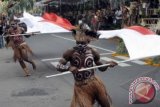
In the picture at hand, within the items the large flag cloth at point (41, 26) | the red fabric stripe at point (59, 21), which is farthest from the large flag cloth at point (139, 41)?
the large flag cloth at point (41, 26)

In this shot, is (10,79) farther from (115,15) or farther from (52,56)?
(115,15)

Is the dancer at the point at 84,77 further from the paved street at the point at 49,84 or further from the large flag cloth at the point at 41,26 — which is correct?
the large flag cloth at the point at 41,26

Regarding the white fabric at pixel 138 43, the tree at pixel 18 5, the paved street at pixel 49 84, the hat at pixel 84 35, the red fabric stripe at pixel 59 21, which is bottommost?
the paved street at pixel 49 84

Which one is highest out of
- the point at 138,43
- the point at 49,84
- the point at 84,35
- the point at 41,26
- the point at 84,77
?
the point at 84,35

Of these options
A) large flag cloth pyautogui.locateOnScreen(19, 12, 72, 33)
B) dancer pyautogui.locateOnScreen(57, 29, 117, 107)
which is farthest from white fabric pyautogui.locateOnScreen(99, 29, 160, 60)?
large flag cloth pyautogui.locateOnScreen(19, 12, 72, 33)

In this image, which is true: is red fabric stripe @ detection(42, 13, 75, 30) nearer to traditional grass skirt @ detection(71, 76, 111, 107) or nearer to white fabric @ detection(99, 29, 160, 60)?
white fabric @ detection(99, 29, 160, 60)

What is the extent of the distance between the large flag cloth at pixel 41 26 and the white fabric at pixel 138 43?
5374mm

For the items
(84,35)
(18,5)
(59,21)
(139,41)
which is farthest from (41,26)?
(18,5)

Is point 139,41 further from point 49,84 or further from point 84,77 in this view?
point 49,84

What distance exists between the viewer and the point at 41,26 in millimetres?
16469

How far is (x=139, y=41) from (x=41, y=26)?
805cm

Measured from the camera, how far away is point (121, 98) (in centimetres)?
1073

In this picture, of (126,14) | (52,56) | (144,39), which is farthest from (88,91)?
(126,14)

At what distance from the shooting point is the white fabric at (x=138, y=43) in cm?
826
